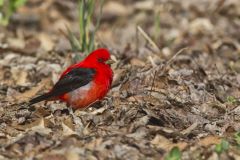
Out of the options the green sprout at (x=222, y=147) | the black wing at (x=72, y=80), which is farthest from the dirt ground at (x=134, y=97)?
the black wing at (x=72, y=80)

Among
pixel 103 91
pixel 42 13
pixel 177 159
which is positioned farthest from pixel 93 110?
pixel 42 13

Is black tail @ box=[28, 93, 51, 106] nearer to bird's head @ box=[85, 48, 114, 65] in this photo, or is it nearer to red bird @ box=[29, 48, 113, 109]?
red bird @ box=[29, 48, 113, 109]

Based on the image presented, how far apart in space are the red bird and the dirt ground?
110 mm

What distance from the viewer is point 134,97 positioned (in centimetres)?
636

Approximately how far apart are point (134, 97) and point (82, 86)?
1.64 ft

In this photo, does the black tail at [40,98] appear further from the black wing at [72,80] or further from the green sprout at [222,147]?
the green sprout at [222,147]

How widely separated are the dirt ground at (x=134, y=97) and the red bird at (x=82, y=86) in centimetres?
11

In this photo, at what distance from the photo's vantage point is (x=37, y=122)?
5852 millimetres

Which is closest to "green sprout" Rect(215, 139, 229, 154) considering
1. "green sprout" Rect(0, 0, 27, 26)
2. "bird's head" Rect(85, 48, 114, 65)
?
"bird's head" Rect(85, 48, 114, 65)

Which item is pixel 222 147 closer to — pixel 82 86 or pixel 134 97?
pixel 134 97

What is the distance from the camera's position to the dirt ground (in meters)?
5.19

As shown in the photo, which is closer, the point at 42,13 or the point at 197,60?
the point at 197,60

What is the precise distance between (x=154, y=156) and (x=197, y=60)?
3271mm

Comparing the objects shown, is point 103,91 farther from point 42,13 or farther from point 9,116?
point 42,13
